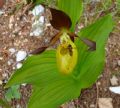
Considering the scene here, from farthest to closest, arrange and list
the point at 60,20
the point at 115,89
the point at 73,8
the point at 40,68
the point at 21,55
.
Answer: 1. the point at 21,55
2. the point at 115,89
3. the point at 40,68
4. the point at 73,8
5. the point at 60,20

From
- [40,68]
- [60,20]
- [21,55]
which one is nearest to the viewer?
[60,20]

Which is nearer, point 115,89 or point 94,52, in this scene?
point 94,52

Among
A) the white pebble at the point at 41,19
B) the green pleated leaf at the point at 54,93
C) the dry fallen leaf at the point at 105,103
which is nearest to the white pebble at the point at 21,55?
the white pebble at the point at 41,19

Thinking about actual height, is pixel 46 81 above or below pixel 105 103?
above

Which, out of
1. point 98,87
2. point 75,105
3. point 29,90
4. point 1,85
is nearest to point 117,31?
point 98,87

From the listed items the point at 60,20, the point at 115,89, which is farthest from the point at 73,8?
the point at 115,89

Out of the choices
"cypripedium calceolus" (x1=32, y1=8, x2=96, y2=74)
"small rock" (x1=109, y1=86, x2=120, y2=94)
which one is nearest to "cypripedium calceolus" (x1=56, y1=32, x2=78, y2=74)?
"cypripedium calceolus" (x1=32, y1=8, x2=96, y2=74)

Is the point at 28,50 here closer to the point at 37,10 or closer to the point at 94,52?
the point at 37,10

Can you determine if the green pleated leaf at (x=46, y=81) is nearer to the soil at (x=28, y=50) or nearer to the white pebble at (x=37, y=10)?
the soil at (x=28, y=50)

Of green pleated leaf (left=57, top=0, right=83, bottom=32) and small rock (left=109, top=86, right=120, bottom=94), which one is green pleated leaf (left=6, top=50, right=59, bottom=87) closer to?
green pleated leaf (left=57, top=0, right=83, bottom=32)
